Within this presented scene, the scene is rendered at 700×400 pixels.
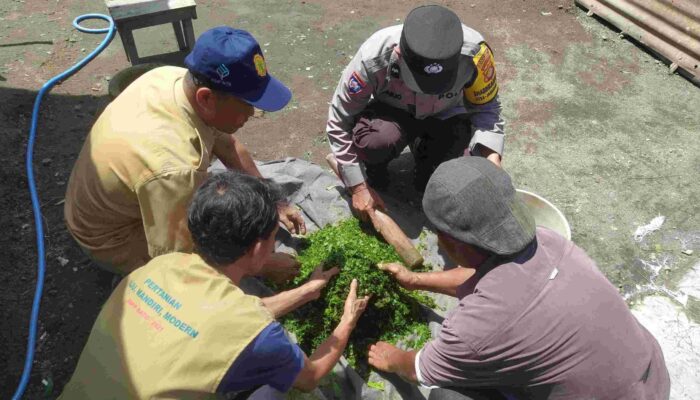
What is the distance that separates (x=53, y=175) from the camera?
4148mm

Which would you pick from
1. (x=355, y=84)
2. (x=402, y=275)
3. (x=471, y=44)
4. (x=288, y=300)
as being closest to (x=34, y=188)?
(x=288, y=300)

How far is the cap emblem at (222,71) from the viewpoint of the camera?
7.93 ft

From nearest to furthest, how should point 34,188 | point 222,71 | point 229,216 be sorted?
point 229,216 → point 222,71 → point 34,188

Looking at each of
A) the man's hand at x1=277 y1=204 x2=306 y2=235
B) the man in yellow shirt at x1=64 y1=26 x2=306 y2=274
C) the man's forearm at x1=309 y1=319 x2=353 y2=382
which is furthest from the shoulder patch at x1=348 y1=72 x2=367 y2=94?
the man's forearm at x1=309 y1=319 x2=353 y2=382

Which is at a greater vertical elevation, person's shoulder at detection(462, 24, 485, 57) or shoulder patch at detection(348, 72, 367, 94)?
person's shoulder at detection(462, 24, 485, 57)

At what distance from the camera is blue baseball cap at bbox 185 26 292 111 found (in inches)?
95.3

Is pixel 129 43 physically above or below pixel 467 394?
above

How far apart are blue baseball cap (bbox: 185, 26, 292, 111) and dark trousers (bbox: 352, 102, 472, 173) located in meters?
1.20

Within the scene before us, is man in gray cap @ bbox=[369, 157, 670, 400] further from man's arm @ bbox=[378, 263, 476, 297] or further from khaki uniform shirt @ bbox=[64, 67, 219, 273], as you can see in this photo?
khaki uniform shirt @ bbox=[64, 67, 219, 273]

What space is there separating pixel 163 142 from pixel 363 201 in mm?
1527

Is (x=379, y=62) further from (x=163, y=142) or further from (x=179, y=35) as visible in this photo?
(x=179, y=35)

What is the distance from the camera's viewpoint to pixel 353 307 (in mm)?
2682

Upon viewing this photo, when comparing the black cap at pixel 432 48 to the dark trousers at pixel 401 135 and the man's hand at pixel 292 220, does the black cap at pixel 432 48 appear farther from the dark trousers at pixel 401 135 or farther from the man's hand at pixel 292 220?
the man's hand at pixel 292 220

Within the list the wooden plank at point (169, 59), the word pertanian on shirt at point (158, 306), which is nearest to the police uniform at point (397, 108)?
the word pertanian on shirt at point (158, 306)
